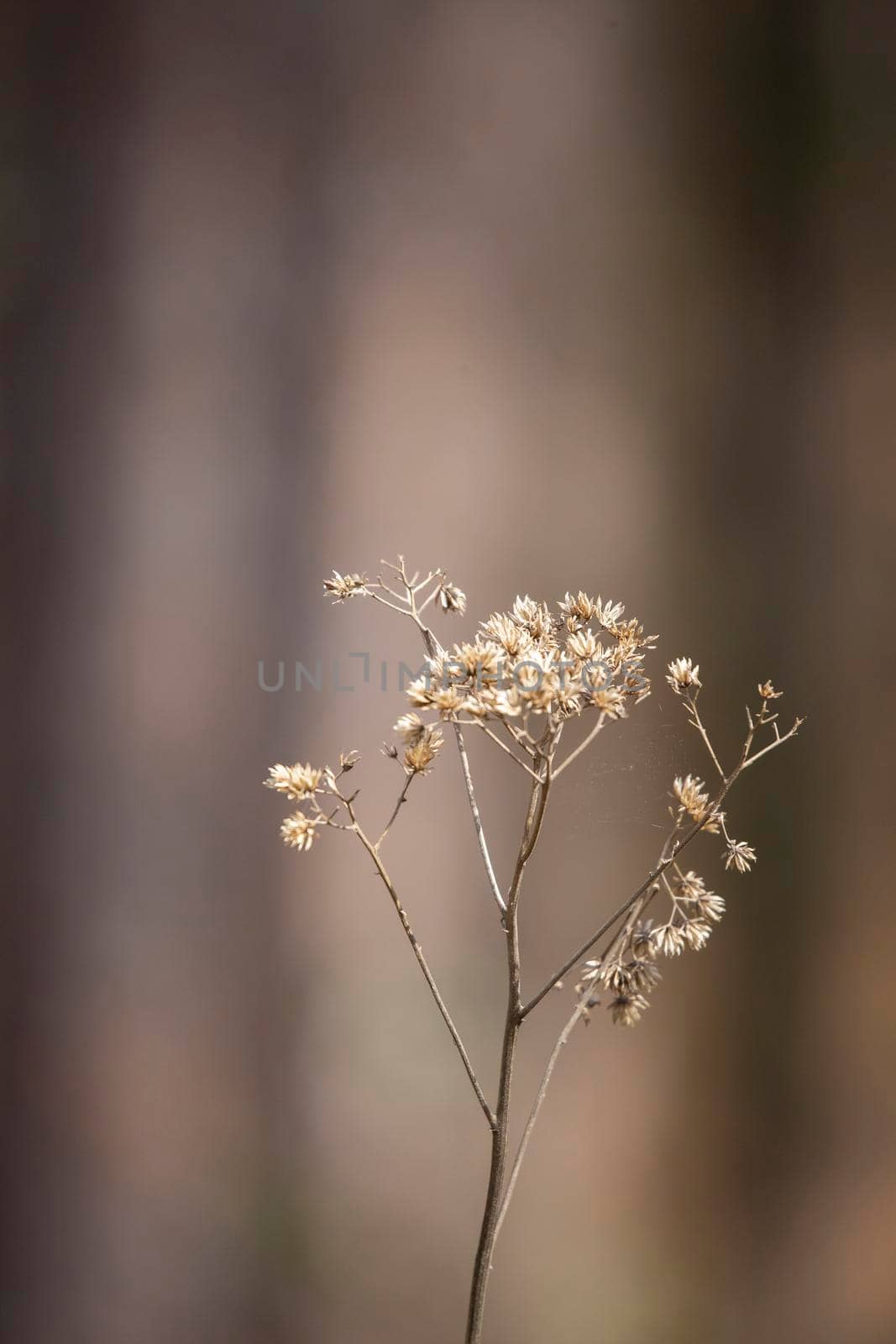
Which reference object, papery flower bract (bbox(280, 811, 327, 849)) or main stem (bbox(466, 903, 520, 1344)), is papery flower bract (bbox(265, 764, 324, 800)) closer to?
papery flower bract (bbox(280, 811, 327, 849))

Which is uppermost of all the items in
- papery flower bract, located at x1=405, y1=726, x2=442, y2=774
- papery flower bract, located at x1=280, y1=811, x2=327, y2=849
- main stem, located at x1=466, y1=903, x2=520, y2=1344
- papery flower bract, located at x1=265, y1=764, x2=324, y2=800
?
papery flower bract, located at x1=405, y1=726, x2=442, y2=774

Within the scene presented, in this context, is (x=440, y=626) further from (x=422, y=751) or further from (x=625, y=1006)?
(x=625, y=1006)

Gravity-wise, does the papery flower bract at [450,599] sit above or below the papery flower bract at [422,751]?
above

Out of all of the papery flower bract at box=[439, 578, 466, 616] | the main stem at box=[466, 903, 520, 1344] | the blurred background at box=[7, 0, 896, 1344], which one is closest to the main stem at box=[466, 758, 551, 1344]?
the main stem at box=[466, 903, 520, 1344]

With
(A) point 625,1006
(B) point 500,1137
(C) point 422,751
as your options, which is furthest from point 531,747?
(B) point 500,1137

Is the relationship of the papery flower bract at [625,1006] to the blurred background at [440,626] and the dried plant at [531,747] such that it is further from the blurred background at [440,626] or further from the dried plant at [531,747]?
the blurred background at [440,626]

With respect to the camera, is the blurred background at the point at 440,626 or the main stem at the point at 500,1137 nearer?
the main stem at the point at 500,1137

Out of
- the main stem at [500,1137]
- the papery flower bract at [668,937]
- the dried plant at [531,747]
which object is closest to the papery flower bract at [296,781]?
the dried plant at [531,747]

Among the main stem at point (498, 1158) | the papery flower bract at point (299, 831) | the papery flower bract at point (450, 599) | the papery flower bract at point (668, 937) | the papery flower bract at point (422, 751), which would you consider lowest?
the main stem at point (498, 1158)

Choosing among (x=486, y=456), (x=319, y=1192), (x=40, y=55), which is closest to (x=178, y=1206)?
(x=319, y=1192)

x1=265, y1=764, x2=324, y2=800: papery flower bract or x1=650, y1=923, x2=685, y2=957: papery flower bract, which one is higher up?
x1=265, y1=764, x2=324, y2=800: papery flower bract
